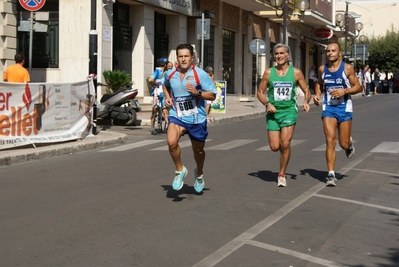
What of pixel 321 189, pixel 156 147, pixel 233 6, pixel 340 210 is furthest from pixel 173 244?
pixel 233 6

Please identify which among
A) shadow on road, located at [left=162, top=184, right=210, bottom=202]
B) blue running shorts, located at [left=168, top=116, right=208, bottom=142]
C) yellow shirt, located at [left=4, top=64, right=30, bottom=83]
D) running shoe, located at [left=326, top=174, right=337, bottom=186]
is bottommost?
shadow on road, located at [left=162, top=184, right=210, bottom=202]

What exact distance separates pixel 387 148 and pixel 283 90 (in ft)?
18.7

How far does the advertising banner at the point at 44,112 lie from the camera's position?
1419cm

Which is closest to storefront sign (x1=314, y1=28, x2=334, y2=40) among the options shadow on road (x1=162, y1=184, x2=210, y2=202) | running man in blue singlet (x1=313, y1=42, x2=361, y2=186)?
running man in blue singlet (x1=313, y1=42, x2=361, y2=186)

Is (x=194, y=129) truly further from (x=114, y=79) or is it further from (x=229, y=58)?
(x=229, y=58)

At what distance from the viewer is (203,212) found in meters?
8.23

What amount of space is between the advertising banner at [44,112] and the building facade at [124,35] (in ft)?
5.17

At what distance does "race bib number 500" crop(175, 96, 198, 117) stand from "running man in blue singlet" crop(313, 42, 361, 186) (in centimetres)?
220

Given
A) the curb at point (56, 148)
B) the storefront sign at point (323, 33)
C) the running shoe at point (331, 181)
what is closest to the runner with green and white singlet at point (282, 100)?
the running shoe at point (331, 181)

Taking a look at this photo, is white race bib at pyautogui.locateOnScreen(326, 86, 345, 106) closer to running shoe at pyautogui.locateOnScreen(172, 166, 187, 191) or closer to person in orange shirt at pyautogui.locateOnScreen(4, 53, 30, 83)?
running shoe at pyautogui.locateOnScreen(172, 166, 187, 191)

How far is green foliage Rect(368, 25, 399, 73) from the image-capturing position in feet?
252

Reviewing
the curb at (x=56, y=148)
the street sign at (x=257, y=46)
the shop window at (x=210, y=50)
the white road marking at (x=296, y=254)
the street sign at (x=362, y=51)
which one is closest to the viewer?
the white road marking at (x=296, y=254)

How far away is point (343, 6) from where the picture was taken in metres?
88.6

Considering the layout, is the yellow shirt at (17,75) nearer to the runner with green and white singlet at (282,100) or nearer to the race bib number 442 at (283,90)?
the runner with green and white singlet at (282,100)
